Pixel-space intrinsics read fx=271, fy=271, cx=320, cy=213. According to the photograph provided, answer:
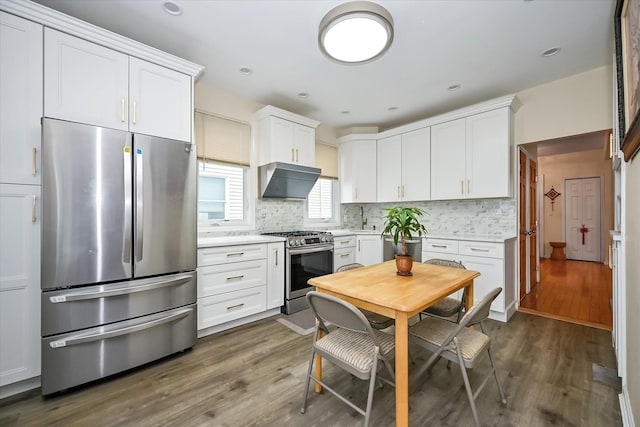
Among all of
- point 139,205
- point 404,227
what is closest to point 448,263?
point 404,227

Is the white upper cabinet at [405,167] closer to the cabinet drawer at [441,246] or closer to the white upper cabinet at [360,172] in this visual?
the white upper cabinet at [360,172]

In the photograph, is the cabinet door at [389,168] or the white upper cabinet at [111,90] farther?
the cabinet door at [389,168]

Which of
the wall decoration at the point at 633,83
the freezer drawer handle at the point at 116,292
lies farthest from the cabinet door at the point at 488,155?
the freezer drawer handle at the point at 116,292

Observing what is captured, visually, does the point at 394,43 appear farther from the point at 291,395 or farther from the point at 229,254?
the point at 291,395

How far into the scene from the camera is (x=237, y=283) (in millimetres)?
2873

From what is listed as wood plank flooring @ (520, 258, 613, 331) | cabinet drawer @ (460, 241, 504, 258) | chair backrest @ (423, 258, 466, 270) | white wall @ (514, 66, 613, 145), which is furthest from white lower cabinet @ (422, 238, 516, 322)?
white wall @ (514, 66, 613, 145)

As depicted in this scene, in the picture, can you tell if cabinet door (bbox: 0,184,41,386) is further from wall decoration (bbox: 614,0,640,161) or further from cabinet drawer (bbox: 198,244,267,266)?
wall decoration (bbox: 614,0,640,161)

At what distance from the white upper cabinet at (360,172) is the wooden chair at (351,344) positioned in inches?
119

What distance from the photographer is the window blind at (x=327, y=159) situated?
14.8ft

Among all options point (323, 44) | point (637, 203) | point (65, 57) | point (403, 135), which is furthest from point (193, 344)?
point (403, 135)

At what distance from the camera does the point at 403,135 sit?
414 cm

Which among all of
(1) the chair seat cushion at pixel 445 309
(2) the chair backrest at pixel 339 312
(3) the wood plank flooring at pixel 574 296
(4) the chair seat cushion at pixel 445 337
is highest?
(2) the chair backrest at pixel 339 312

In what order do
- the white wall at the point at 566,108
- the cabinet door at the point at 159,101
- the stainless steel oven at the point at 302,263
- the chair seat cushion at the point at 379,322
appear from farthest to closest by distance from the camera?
the stainless steel oven at the point at 302,263, the white wall at the point at 566,108, the cabinet door at the point at 159,101, the chair seat cushion at the point at 379,322

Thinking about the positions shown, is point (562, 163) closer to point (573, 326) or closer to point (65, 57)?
point (573, 326)
